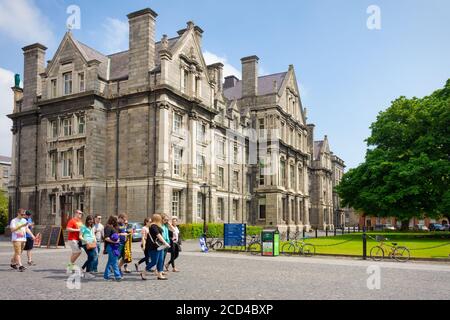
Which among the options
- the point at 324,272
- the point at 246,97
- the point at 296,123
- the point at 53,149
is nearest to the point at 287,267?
the point at 324,272

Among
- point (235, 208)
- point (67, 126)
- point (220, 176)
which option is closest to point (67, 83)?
point (67, 126)

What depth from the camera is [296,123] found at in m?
64.4

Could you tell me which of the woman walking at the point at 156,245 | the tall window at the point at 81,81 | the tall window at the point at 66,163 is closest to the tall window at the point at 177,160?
the tall window at the point at 66,163

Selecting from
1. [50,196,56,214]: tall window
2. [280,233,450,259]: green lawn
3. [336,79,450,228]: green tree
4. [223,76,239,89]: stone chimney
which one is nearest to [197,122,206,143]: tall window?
[50,196,56,214]: tall window

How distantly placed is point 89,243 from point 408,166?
2985 centimetres

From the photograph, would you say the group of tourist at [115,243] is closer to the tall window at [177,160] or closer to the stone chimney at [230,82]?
the tall window at [177,160]

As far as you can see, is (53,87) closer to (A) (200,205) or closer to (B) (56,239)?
(A) (200,205)

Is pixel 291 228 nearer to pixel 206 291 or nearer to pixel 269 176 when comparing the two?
pixel 269 176

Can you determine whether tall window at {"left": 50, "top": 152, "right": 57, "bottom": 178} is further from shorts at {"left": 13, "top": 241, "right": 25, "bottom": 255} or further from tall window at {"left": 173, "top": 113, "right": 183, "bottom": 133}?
shorts at {"left": 13, "top": 241, "right": 25, "bottom": 255}

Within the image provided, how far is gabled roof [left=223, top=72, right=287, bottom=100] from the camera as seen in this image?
59.4 meters

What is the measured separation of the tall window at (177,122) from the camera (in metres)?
37.3

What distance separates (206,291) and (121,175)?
88.5 ft

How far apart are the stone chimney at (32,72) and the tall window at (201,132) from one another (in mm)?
15998

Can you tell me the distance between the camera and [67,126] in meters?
38.3
